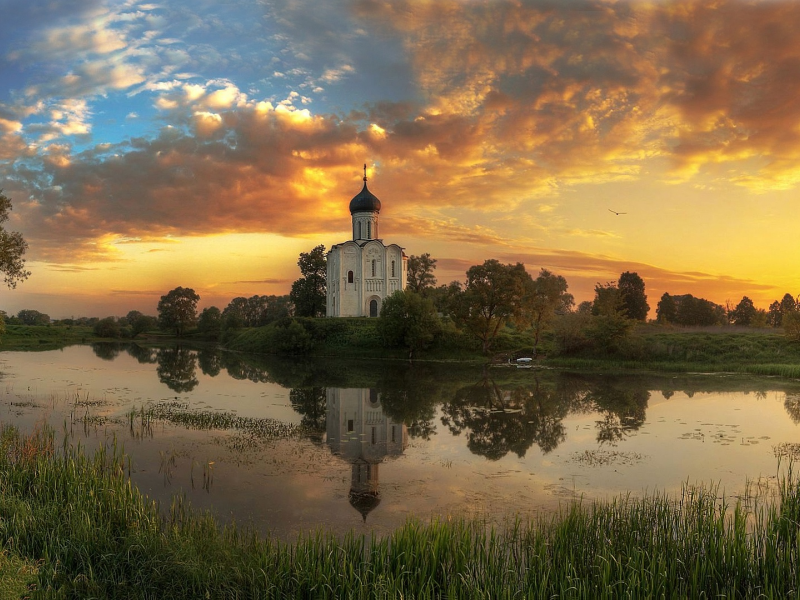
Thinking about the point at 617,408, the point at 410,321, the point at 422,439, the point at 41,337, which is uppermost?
the point at 410,321

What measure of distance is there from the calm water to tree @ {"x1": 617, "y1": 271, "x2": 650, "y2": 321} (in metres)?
27.5

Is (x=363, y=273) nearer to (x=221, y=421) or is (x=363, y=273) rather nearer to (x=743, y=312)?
(x=221, y=421)

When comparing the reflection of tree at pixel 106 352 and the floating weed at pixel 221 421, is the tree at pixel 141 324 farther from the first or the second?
the floating weed at pixel 221 421

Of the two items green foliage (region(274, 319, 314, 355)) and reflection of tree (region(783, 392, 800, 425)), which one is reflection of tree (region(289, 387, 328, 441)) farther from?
green foliage (region(274, 319, 314, 355))

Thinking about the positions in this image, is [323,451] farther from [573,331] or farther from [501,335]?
[501,335]

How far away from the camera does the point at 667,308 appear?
62.4m

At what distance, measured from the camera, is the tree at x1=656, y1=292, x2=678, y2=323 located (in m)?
61.1

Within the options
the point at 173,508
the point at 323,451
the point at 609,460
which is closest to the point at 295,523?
the point at 173,508

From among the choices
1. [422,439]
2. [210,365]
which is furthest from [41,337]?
[422,439]

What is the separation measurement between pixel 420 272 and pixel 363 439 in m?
49.9

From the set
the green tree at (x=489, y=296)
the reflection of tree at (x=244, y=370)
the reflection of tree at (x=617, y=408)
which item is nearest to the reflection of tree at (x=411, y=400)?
the reflection of tree at (x=617, y=408)

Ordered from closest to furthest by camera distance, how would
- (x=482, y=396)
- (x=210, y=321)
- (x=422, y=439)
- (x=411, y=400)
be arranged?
(x=422, y=439) → (x=411, y=400) → (x=482, y=396) → (x=210, y=321)

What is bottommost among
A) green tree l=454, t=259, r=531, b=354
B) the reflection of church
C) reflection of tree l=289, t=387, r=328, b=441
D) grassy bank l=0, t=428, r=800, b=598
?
the reflection of church

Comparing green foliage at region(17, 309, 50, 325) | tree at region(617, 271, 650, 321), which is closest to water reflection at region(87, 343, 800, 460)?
tree at region(617, 271, 650, 321)
